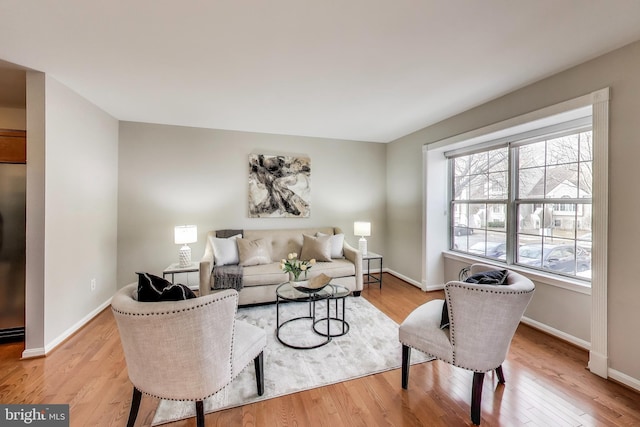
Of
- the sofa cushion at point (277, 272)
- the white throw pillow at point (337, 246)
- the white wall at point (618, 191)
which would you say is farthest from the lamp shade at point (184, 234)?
the white wall at point (618, 191)

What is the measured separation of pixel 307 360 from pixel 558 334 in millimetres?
2442

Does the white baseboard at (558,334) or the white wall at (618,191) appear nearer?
the white wall at (618,191)

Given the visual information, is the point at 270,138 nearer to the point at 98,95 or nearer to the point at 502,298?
the point at 98,95

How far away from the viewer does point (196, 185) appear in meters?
4.00

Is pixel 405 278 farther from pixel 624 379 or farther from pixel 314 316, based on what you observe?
pixel 624 379

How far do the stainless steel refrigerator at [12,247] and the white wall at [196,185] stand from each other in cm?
121

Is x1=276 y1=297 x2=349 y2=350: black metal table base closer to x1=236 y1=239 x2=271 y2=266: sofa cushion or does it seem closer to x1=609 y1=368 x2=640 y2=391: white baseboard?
x1=236 y1=239 x2=271 y2=266: sofa cushion

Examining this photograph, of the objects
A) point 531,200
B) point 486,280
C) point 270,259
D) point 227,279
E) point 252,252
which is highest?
point 531,200

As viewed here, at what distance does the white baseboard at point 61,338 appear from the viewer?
2289 millimetres

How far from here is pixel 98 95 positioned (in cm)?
Result: 284

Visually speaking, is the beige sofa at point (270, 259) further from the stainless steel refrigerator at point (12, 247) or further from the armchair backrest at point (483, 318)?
the armchair backrest at point (483, 318)

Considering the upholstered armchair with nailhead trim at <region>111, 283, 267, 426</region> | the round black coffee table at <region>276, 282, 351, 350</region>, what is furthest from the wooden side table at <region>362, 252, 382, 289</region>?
the upholstered armchair with nailhead trim at <region>111, 283, 267, 426</region>

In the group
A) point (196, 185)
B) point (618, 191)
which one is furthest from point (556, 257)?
point (196, 185)

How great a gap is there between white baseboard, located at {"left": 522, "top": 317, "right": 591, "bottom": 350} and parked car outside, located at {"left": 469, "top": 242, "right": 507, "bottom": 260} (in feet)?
2.49
